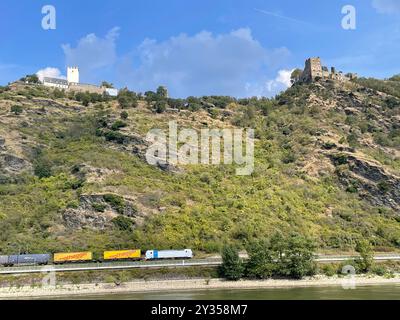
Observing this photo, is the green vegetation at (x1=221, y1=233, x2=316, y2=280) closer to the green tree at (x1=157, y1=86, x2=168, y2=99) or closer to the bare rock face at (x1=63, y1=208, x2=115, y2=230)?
the bare rock face at (x1=63, y1=208, x2=115, y2=230)

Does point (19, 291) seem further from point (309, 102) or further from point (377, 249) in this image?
point (309, 102)

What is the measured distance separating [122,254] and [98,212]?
11.5 metres

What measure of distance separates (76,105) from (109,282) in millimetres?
76561

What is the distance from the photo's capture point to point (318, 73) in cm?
14575

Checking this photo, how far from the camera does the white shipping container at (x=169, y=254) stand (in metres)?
70.2

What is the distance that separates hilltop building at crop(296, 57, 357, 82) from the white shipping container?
292 ft

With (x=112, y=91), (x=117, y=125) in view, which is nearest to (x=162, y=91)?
(x=112, y=91)

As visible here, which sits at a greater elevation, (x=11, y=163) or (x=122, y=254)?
(x=11, y=163)

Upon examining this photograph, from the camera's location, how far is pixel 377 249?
83188 mm

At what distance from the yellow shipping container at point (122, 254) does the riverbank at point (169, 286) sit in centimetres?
591

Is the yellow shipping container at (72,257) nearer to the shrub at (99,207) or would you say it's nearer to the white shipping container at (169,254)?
the white shipping container at (169,254)

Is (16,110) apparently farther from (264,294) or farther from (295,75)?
(295,75)

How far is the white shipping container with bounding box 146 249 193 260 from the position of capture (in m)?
70.2

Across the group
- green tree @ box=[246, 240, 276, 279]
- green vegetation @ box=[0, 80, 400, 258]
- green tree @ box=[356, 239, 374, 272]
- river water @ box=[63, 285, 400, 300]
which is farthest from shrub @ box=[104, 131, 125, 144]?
green tree @ box=[356, 239, 374, 272]
